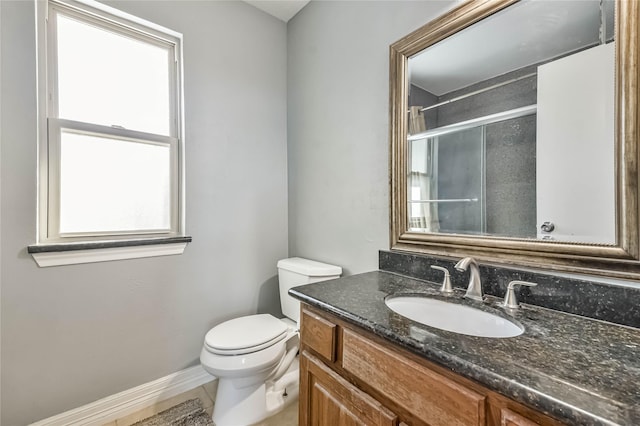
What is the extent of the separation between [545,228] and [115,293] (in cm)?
196

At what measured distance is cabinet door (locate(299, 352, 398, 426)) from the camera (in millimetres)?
782

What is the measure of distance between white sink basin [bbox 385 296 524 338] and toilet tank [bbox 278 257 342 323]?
629 mm

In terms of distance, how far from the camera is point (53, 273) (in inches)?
52.5

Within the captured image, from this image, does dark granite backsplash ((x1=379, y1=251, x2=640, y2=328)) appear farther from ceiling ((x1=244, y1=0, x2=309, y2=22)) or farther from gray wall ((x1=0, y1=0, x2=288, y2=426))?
ceiling ((x1=244, y1=0, x2=309, y2=22))

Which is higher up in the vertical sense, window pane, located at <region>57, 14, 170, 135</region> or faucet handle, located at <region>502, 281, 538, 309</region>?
window pane, located at <region>57, 14, 170, 135</region>

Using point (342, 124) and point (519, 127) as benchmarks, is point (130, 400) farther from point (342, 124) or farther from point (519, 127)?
point (519, 127)

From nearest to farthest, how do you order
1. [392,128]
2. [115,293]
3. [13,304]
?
[13,304], [392,128], [115,293]

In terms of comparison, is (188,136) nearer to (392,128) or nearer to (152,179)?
(152,179)

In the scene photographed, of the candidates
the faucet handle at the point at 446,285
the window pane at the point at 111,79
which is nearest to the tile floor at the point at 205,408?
the faucet handle at the point at 446,285

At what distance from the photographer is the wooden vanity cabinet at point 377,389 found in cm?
57

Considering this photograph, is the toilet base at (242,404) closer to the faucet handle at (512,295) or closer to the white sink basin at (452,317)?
the white sink basin at (452,317)

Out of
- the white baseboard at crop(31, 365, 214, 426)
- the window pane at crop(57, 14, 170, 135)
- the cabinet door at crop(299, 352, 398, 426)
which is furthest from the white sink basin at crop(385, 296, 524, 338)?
the window pane at crop(57, 14, 170, 135)

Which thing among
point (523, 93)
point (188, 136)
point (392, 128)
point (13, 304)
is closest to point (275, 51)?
point (188, 136)

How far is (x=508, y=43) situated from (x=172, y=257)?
A: 1914 millimetres
